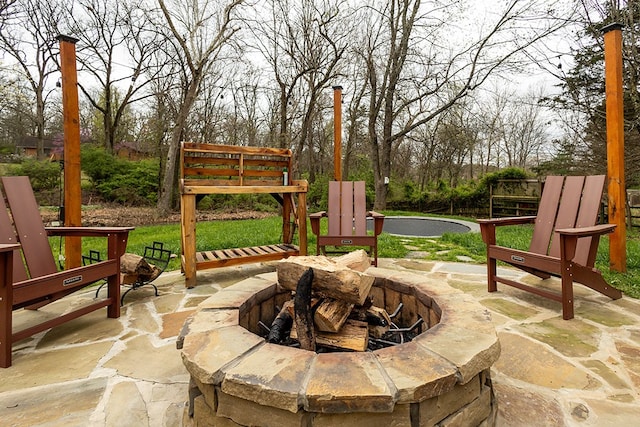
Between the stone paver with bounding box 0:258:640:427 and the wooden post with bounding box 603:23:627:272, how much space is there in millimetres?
1055

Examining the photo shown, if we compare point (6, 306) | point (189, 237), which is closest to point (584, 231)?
point (189, 237)

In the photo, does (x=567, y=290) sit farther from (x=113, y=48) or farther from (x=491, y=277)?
(x=113, y=48)

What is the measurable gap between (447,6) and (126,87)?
1347cm

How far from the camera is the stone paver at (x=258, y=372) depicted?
1203 mm

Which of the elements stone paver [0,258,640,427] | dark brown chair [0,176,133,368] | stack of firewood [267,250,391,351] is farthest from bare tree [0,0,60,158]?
stack of firewood [267,250,391,351]

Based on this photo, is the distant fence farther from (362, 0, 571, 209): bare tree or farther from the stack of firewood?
the stack of firewood

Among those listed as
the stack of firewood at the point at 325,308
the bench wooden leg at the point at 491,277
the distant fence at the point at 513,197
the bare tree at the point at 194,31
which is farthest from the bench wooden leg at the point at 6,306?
the distant fence at the point at 513,197

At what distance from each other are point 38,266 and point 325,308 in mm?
2228

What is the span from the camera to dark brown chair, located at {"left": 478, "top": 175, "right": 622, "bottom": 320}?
237 centimetres

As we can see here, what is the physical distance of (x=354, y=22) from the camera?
33.9 ft

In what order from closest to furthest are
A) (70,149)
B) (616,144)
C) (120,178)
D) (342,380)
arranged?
(342,380) < (70,149) < (616,144) < (120,178)

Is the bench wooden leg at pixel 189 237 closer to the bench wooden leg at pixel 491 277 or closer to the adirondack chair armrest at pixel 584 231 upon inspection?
the bench wooden leg at pixel 491 277

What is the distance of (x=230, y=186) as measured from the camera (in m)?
3.55

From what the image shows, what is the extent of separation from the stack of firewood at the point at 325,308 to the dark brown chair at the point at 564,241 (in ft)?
5.31
